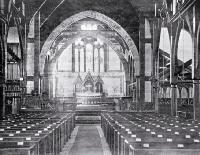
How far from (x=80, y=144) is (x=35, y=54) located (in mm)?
12654

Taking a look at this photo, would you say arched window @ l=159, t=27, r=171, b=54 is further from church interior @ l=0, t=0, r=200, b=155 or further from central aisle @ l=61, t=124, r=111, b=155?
central aisle @ l=61, t=124, r=111, b=155

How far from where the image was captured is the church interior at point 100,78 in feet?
24.0

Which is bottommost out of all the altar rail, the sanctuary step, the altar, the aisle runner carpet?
the aisle runner carpet

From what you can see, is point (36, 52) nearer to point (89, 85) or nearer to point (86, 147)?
point (86, 147)

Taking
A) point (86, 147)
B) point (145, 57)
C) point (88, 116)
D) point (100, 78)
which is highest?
point (145, 57)

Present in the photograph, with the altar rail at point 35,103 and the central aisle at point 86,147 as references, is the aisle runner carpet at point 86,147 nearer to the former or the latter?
the central aisle at point 86,147

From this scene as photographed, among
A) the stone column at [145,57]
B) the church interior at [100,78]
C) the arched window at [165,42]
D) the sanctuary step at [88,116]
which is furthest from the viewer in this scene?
the arched window at [165,42]

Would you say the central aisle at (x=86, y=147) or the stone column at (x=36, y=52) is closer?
the central aisle at (x=86, y=147)

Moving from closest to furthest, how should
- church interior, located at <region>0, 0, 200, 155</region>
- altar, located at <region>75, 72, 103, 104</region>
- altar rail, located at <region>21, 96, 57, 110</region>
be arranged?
church interior, located at <region>0, 0, 200, 155</region>, altar rail, located at <region>21, 96, 57, 110</region>, altar, located at <region>75, 72, 103, 104</region>

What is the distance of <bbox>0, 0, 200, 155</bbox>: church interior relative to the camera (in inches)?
288

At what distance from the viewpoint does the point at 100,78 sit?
41438 mm

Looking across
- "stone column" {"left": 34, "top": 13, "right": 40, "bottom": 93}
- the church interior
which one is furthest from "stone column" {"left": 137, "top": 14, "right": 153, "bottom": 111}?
"stone column" {"left": 34, "top": 13, "right": 40, "bottom": 93}

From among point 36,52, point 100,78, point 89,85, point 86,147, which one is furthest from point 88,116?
point 100,78

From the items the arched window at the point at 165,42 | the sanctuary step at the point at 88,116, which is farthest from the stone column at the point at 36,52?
the arched window at the point at 165,42
